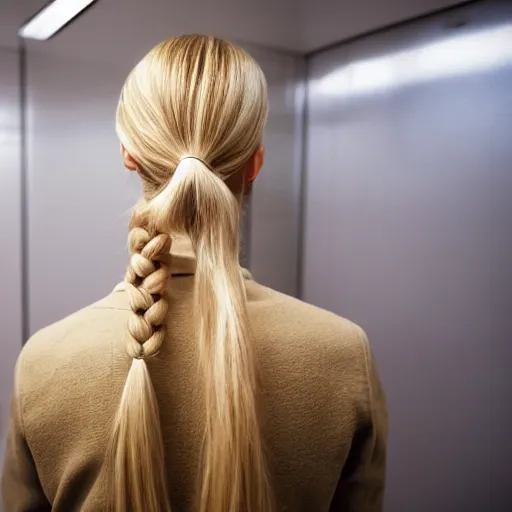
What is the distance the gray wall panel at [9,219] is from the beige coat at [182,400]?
640 mm

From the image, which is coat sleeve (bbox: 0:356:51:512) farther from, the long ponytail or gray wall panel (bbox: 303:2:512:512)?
gray wall panel (bbox: 303:2:512:512)

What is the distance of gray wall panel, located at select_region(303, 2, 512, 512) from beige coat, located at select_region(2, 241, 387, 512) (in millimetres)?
657

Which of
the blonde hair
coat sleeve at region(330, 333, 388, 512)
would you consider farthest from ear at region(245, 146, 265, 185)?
coat sleeve at region(330, 333, 388, 512)

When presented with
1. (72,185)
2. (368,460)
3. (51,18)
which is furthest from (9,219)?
(368,460)

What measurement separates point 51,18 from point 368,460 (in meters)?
1.17

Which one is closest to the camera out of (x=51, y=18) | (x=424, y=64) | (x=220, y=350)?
(x=220, y=350)

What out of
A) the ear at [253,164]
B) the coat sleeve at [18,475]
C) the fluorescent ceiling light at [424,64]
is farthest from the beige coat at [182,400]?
the fluorescent ceiling light at [424,64]

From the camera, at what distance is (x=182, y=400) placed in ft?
2.23

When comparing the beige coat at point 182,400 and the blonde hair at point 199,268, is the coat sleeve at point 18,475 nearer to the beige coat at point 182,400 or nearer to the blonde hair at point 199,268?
the beige coat at point 182,400

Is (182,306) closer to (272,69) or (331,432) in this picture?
(331,432)

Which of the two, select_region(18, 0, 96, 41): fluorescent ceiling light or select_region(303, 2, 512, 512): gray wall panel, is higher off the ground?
select_region(18, 0, 96, 41): fluorescent ceiling light

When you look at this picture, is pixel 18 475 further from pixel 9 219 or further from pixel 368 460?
pixel 9 219

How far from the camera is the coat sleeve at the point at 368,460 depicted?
755 mm

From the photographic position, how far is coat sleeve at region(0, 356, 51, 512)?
68cm
